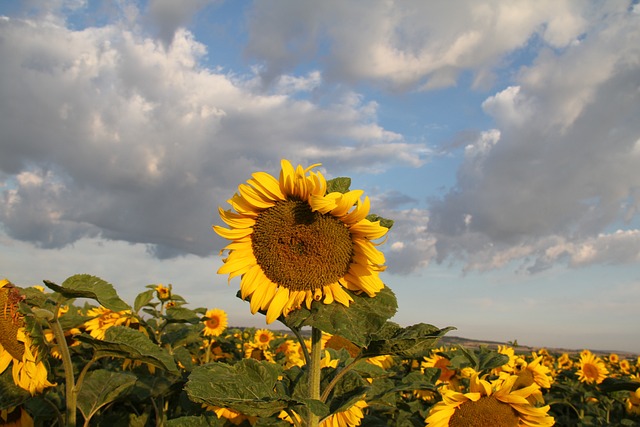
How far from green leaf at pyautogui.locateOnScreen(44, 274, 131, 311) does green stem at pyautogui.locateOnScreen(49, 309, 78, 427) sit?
0.21 meters

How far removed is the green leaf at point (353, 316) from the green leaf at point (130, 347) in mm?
926

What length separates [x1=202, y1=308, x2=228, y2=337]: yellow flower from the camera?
12242 mm

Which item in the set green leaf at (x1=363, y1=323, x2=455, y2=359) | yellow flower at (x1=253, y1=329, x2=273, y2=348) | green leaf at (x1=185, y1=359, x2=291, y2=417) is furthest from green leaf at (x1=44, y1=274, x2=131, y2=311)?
yellow flower at (x1=253, y1=329, x2=273, y2=348)

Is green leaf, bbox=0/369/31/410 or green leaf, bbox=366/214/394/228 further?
green leaf, bbox=0/369/31/410

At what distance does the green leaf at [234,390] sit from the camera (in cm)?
248

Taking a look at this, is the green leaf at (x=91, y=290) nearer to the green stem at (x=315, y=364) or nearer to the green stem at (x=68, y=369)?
the green stem at (x=68, y=369)

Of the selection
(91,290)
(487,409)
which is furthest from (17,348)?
(487,409)

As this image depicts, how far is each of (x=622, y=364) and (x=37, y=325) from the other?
53.3 feet

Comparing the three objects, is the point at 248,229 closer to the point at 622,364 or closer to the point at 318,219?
the point at 318,219

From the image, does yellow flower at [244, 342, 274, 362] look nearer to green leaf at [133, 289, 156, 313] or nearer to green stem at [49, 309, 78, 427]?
green leaf at [133, 289, 156, 313]

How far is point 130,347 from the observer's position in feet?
10.5

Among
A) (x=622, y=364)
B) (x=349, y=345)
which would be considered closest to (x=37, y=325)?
(x=349, y=345)

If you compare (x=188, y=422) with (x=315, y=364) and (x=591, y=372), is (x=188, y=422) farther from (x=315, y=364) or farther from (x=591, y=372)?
(x=591, y=372)

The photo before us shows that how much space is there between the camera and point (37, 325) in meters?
3.09
